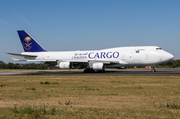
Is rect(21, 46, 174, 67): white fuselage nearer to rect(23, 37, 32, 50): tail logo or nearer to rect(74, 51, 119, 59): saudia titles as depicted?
rect(74, 51, 119, 59): saudia titles

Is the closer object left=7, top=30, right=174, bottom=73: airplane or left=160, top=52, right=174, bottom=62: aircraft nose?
left=160, top=52, right=174, bottom=62: aircraft nose

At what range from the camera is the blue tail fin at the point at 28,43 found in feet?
147

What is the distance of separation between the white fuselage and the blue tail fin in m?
7.85

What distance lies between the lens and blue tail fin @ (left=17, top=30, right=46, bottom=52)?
44.7 meters

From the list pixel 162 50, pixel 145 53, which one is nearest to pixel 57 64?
pixel 145 53

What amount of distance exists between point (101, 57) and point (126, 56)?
16.3 feet

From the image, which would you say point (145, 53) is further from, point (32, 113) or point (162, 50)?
point (32, 113)

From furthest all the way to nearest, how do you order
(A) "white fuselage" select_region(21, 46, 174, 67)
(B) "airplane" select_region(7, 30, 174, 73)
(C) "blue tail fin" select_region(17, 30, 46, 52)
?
(C) "blue tail fin" select_region(17, 30, 46, 52)
(B) "airplane" select_region(7, 30, 174, 73)
(A) "white fuselage" select_region(21, 46, 174, 67)

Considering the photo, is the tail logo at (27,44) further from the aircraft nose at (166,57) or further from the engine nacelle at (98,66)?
the aircraft nose at (166,57)

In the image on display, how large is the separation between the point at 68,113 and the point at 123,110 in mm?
2151

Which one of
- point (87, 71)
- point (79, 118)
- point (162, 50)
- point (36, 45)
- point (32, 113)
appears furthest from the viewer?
point (36, 45)

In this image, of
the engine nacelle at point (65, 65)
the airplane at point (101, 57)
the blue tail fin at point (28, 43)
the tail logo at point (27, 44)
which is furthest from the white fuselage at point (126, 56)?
the tail logo at point (27, 44)

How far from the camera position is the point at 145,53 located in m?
35.7

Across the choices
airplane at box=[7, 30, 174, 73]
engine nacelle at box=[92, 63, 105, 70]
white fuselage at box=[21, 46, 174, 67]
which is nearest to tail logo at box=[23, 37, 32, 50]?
airplane at box=[7, 30, 174, 73]
